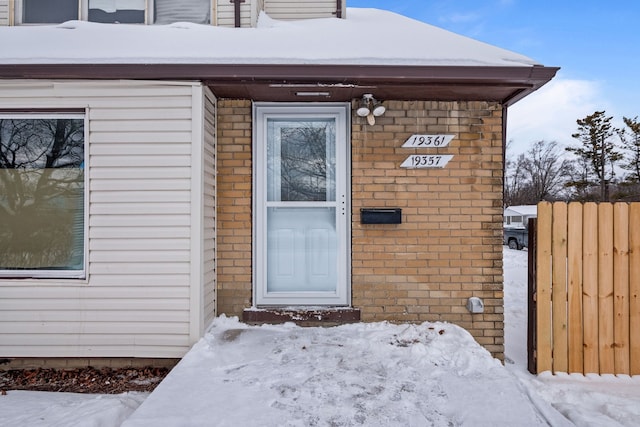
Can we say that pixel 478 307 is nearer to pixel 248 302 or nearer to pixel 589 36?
pixel 248 302

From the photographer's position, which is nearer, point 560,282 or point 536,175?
point 560,282

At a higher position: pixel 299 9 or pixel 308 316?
pixel 299 9

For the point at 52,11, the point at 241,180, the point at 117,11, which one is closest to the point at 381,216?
the point at 241,180

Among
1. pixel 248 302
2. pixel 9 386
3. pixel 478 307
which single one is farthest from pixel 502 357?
pixel 9 386

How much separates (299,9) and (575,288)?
4.85 metres

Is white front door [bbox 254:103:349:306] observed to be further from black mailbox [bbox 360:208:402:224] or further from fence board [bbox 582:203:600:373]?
fence board [bbox 582:203:600:373]

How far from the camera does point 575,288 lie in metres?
3.44

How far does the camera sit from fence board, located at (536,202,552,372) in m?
3.46

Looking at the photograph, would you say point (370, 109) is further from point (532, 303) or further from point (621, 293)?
point (621, 293)

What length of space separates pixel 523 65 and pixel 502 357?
285cm

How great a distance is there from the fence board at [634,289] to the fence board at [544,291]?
2.44 ft

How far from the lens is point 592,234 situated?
344 cm

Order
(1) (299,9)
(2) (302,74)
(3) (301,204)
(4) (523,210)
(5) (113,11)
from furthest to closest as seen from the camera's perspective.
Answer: (4) (523,210) → (1) (299,9) → (5) (113,11) → (3) (301,204) → (2) (302,74)

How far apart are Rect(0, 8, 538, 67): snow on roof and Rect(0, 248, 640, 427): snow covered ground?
2.49m
